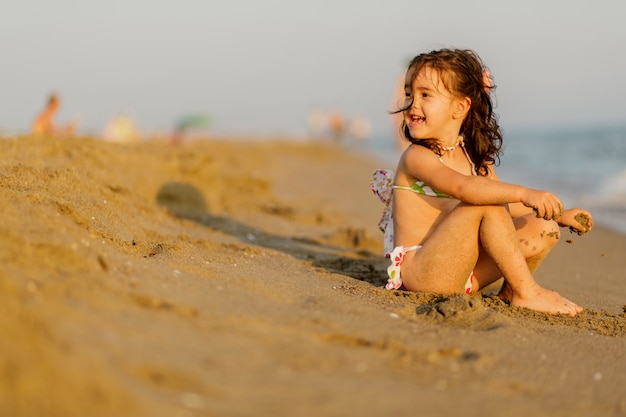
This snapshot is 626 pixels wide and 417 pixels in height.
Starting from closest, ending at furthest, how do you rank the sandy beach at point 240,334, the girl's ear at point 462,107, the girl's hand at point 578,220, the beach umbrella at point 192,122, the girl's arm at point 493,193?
the sandy beach at point 240,334 < the girl's arm at point 493,193 < the girl's hand at point 578,220 < the girl's ear at point 462,107 < the beach umbrella at point 192,122

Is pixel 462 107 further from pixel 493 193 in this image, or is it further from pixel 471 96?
pixel 493 193

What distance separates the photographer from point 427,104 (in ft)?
11.4

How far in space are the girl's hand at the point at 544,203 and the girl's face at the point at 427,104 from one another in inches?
23.7

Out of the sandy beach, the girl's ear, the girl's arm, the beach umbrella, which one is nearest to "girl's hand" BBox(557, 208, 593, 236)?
the girl's arm

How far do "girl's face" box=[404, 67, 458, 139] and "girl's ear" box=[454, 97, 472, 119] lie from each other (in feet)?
0.11

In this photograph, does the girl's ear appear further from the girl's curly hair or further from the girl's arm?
the girl's arm

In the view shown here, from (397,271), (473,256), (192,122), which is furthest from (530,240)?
(192,122)

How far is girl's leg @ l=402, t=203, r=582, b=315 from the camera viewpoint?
3.21m

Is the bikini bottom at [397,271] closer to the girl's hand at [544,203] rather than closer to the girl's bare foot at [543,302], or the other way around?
the girl's bare foot at [543,302]

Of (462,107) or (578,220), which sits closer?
(578,220)

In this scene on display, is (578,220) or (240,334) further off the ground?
(578,220)

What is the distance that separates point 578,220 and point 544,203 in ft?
1.37

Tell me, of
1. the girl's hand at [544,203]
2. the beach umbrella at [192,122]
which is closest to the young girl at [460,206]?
the girl's hand at [544,203]

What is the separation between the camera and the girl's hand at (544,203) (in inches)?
123
